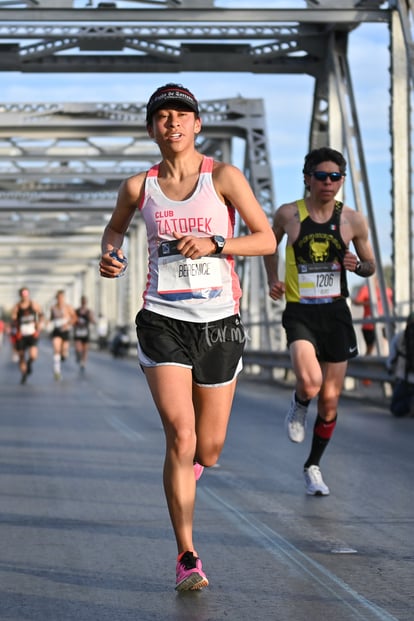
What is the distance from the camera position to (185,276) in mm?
5465

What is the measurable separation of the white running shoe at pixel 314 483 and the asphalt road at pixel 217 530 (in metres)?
0.08

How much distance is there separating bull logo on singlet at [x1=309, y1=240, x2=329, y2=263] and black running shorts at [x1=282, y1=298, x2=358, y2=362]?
0.27 meters

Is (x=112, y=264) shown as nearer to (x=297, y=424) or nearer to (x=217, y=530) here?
(x=217, y=530)

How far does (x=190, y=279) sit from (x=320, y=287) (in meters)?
2.91

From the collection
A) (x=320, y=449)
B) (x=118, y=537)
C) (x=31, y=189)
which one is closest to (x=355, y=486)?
(x=320, y=449)

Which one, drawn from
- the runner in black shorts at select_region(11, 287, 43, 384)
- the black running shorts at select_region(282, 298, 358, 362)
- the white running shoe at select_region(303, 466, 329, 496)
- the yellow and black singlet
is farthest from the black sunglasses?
the runner in black shorts at select_region(11, 287, 43, 384)

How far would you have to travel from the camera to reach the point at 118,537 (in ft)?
21.5

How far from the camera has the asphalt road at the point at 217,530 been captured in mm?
5008

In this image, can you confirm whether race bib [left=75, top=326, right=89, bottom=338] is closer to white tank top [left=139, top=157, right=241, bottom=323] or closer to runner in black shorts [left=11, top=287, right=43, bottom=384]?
runner in black shorts [left=11, top=287, right=43, bottom=384]

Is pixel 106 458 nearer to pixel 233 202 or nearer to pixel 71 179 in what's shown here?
pixel 233 202

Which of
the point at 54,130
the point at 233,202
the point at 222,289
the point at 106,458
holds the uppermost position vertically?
the point at 54,130

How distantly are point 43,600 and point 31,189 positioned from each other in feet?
120

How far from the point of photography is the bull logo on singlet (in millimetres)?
8336

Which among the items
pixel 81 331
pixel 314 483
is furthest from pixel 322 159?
pixel 81 331
